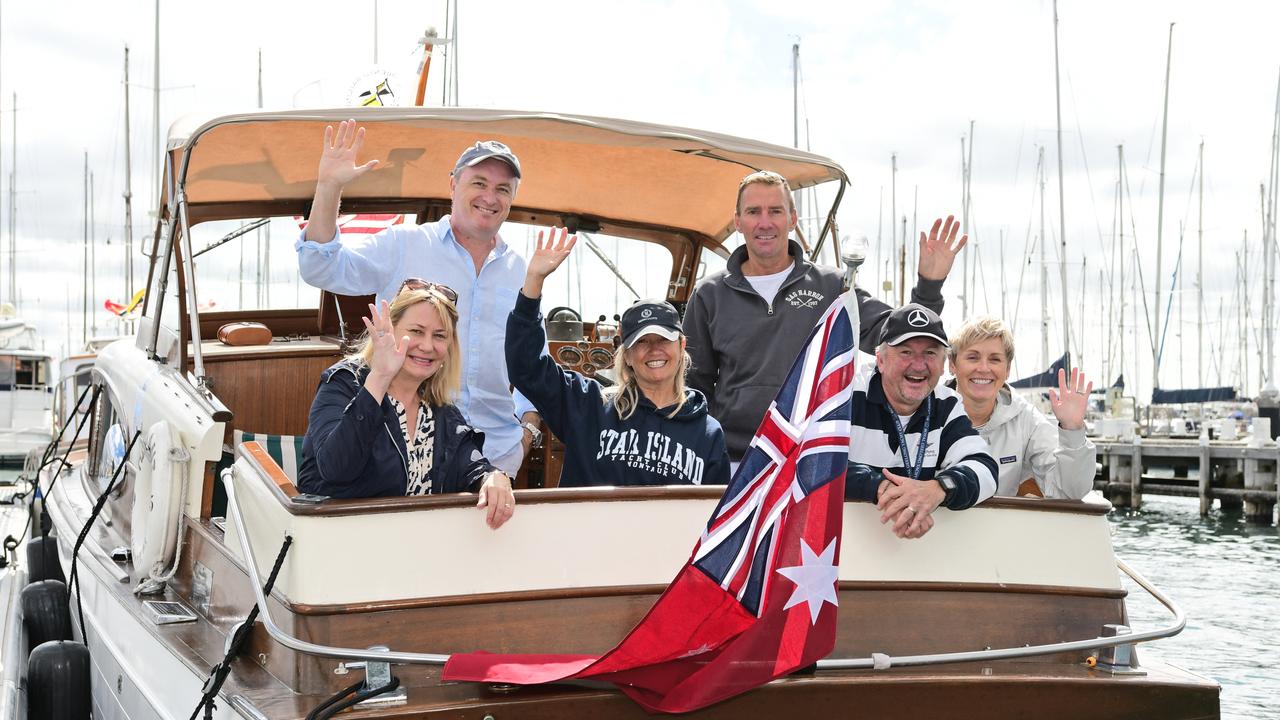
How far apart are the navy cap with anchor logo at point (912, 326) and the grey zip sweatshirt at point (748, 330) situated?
2.40ft

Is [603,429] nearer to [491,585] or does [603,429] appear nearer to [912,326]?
[491,585]

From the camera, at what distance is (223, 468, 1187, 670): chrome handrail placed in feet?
9.75

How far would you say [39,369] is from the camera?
31.5 metres

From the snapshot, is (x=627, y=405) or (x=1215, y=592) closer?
(x=627, y=405)

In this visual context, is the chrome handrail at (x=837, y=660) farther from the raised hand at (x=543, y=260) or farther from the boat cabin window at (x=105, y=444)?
the boat cabin window at (x=105, y=444)

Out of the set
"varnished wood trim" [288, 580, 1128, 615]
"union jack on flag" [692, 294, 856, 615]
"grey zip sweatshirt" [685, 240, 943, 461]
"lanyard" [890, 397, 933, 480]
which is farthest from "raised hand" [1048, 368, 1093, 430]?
"union jack on flag" [692, 294, 856, 615]

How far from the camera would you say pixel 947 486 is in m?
3.55

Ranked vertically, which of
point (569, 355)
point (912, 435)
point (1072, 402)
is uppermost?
point (569, 355)

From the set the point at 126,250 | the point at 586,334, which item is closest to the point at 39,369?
the point at 126,250

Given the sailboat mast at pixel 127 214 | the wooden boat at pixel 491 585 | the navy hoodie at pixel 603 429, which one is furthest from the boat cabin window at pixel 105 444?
the sailboat mast at pixel 127 214

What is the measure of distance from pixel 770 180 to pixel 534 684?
2.31 m

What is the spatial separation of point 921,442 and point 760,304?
3.36 feet

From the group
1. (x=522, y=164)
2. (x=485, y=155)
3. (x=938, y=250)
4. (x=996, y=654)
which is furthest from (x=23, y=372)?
(x=996, y=654)

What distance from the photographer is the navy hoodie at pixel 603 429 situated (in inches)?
148
